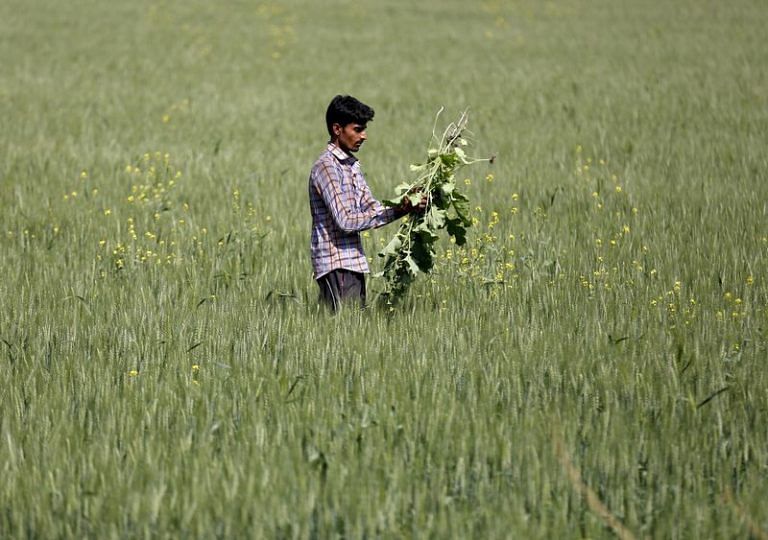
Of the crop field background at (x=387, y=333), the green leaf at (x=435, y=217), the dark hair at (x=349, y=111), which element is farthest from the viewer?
the green leaf at (x=435, y=217)

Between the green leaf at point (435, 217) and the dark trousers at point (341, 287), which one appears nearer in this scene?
the green leaf at point (435, 217)

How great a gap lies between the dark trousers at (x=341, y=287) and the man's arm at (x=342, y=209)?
26 cm

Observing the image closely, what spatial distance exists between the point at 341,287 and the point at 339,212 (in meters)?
0.41

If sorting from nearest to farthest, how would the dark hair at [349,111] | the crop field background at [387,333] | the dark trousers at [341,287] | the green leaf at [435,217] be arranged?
1. the crop field background at [387,333]
2. the dark hair at [349,111]
3. the green leaf at [435,217]
4. the dark trousers at [341,287]

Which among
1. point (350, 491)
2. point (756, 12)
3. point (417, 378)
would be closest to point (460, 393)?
point (417, 378)

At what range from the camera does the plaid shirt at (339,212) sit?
5.51 m

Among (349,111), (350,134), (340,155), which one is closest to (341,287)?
(340,155)

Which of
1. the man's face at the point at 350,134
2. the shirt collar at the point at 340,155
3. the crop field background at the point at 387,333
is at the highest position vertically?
the man's face at the point at 350,134

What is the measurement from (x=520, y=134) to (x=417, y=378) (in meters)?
7.85

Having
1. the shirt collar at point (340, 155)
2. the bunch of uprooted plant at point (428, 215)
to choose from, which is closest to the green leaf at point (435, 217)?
the bunch of uprooted plant at point (428, 215)

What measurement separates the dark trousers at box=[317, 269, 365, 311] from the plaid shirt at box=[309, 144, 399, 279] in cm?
5

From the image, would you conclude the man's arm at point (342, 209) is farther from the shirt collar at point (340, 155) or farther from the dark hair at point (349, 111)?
the dark hair at point (349, 111)

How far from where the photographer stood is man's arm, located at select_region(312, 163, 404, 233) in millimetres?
5496

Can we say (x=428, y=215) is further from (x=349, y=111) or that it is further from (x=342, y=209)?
(x=349, y=111)
